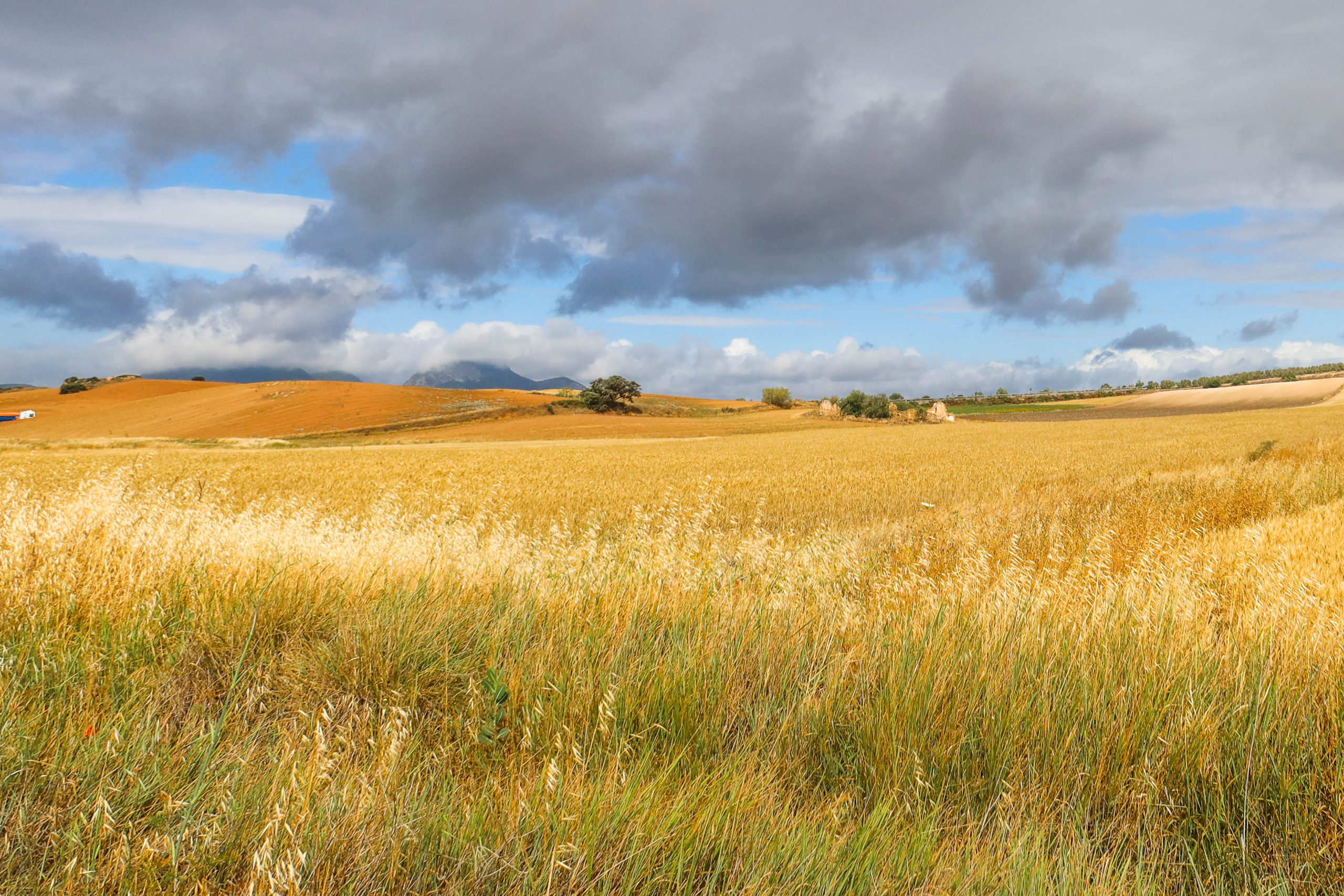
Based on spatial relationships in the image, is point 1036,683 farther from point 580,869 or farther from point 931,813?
point 580,869

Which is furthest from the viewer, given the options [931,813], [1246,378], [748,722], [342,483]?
[1246,378]

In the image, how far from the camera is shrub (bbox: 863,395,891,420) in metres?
87.3

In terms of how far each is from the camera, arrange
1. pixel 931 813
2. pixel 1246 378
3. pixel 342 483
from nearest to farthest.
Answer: pixel 931 813
pixel 342 483
pixel 1246 378

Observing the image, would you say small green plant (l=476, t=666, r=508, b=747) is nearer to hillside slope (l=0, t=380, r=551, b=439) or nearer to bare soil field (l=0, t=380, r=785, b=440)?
bare soil field (l=0, t=380, r=785, b=440)

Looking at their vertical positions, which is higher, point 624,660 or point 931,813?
point 624,660

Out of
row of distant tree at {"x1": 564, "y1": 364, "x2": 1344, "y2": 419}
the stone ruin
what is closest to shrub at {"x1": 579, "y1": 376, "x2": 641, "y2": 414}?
row of distant tree at {"x1": 564, "y1": 364, "x2": 1344, "y2": 419}

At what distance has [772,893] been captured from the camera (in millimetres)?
1907

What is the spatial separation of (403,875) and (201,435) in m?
79.3

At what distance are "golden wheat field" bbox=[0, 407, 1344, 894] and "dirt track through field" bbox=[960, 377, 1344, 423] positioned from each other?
88589mm

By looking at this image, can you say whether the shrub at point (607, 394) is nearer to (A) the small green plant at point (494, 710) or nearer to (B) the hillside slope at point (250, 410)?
(B) the hillside slope at point (250, 410)

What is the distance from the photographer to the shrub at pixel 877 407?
87312 mm

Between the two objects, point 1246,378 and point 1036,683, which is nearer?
point 1036,683

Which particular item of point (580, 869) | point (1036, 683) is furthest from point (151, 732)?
point (1036, 683)

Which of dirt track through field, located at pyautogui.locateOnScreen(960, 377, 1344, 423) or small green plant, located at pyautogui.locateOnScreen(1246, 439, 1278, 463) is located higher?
dirt track through field, located at pyautogui.locateOnScreen(960, 377, 1344, 423)
